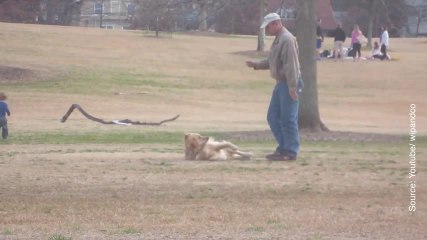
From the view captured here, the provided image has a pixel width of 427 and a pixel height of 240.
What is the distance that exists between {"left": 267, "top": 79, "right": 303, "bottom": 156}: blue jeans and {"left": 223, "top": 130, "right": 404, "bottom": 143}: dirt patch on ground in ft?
21.7

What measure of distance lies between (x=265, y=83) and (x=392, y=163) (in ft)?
94.1

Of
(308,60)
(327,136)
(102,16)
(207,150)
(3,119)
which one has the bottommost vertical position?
(327,136)

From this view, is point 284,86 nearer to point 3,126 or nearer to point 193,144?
point 193,144

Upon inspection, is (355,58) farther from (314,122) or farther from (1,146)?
(1,146)

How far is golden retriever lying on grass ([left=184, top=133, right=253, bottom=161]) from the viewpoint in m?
12.0

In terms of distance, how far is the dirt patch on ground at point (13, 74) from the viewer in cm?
3531

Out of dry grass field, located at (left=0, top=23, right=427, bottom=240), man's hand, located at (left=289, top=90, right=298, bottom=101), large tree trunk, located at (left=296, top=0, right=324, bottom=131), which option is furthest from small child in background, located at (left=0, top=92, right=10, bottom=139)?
man's hand, located at (left=289, top=90, right=298, bottom=101)

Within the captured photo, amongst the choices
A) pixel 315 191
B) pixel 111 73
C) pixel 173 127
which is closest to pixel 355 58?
pixel 111 73

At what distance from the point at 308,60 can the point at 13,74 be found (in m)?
18.8

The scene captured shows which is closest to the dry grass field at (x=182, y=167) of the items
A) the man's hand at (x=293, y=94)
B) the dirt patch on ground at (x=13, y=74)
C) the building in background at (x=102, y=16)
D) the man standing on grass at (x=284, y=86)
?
the dirt patch on ground at (x=13, y=74)

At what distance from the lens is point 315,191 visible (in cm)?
938

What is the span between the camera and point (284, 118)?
11.6 meters

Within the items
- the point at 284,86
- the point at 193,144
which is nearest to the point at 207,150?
the point at 193,144

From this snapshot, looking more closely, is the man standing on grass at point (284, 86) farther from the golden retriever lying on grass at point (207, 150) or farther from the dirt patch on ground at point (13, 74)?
the dirt patch on ground at point (13, 74)
